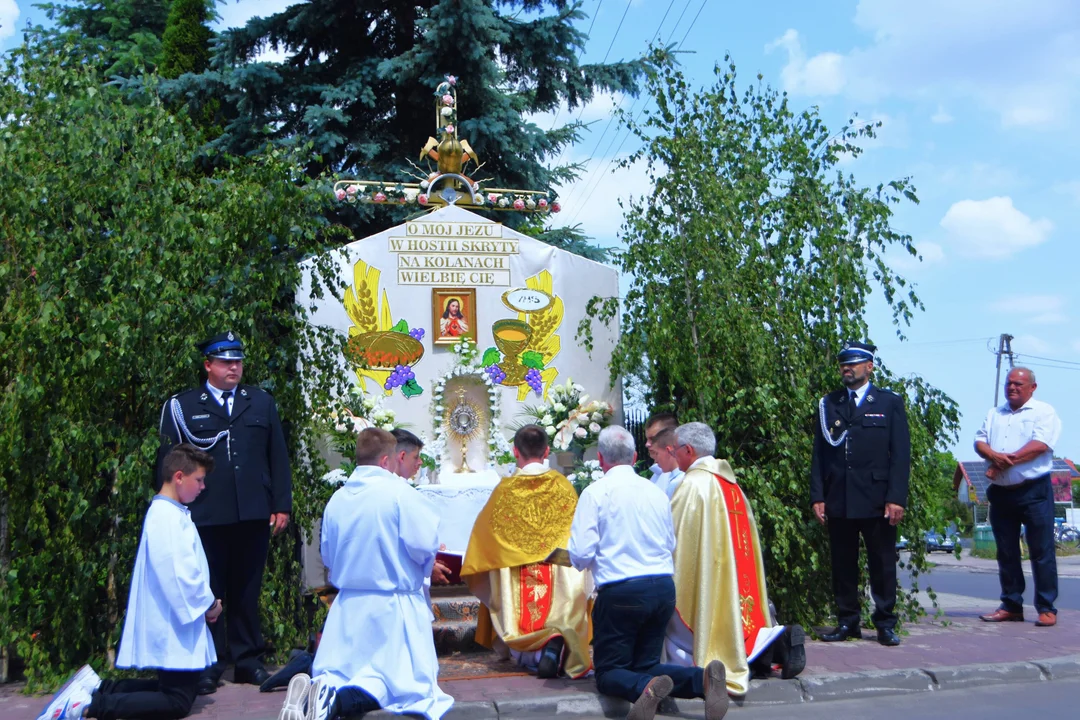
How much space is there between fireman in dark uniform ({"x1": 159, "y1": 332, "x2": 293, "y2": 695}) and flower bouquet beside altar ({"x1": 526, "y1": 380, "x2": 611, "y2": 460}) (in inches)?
145

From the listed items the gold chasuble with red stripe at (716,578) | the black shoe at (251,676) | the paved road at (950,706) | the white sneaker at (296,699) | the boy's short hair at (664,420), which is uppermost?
the boy's short hair at (664,420)

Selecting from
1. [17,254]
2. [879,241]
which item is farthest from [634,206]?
[17,254]

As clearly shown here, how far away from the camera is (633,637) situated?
575cm

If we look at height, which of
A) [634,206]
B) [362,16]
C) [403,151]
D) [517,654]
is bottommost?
[517,654]

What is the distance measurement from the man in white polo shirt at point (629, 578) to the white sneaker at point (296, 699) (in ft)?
5.06

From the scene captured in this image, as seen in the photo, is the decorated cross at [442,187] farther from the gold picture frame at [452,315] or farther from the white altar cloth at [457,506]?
the white altar cloth at [457,506]

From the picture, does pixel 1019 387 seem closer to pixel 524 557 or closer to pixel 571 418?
pixel 571 418

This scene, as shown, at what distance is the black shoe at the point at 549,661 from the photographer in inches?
260

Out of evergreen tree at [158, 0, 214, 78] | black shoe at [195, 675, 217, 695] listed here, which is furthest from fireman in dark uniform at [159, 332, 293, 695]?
evergreen tree at [158, 0, 214, 78]

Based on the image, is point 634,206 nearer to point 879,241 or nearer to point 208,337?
point 879,241

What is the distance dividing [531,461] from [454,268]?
14.6 feet

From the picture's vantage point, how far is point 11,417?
245 inches

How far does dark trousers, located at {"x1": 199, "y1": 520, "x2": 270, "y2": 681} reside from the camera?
21.5 ft

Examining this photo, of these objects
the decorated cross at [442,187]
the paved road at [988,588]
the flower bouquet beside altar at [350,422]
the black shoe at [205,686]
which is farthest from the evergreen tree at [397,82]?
the black shoe at [205,686]
